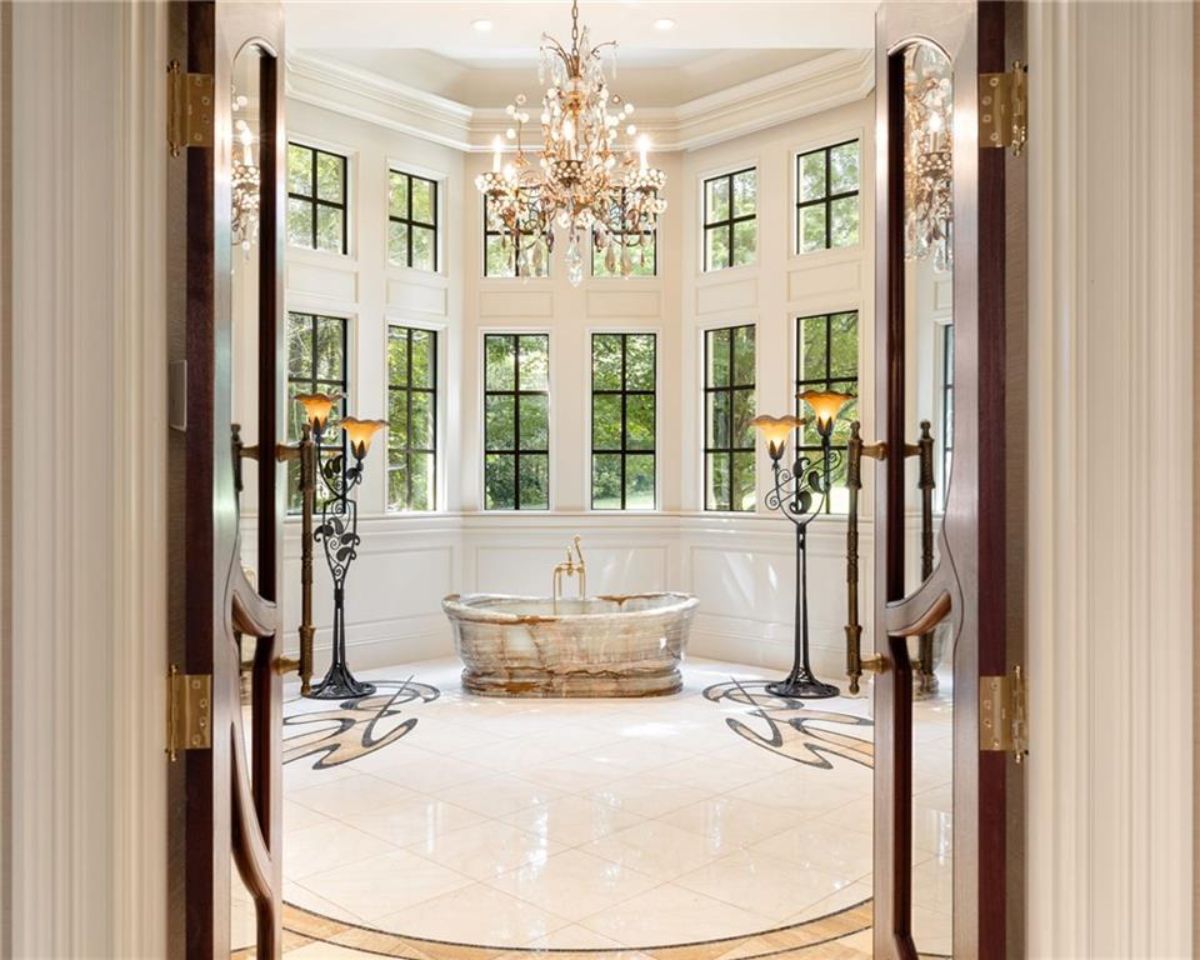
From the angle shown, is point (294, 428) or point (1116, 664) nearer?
point (1116, 664)

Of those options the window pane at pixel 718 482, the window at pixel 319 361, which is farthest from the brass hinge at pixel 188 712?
the window pane at pixel 718 482

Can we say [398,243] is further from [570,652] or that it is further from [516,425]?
[570,652]

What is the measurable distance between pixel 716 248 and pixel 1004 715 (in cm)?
659

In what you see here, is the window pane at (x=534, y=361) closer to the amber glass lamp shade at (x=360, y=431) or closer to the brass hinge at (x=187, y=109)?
the amber glass lamp shade at (x=360, y=431)

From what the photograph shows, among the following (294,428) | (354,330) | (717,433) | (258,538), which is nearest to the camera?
(258,538)

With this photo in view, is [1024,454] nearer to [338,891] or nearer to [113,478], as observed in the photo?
[113,478]

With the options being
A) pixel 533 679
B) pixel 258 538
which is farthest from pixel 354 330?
pixel 258 538

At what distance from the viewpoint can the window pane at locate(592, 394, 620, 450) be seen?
7945mm

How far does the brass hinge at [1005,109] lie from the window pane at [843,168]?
18.4ft

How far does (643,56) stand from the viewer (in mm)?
7414

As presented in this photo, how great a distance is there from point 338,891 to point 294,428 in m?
3.64

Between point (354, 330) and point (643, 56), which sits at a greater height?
point (643, 56)

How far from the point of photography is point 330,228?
7023 mm

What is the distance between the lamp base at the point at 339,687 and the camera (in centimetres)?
629
